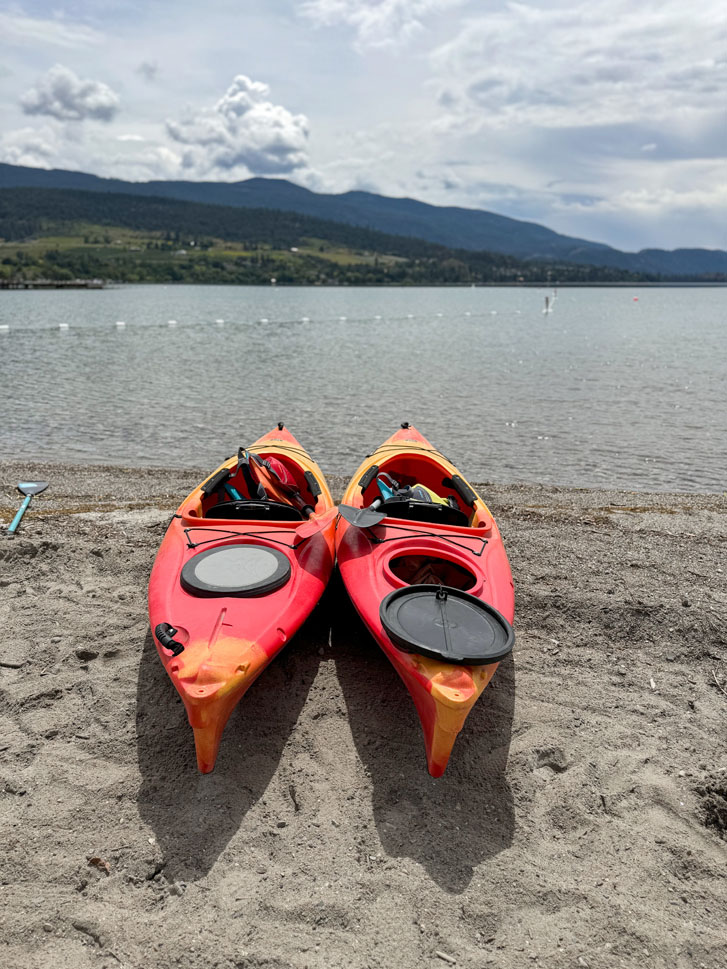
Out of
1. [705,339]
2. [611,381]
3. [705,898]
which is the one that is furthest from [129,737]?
[705,339]

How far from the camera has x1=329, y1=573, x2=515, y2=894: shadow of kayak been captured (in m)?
3.76

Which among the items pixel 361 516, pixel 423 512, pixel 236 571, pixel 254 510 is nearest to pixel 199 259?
pixel 254 510

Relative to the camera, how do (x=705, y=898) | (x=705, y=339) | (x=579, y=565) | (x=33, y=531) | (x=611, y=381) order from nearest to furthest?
(x=705, y=898) → (x=579, y=565) → (x=33, y=531) → (x=611, y=381) → (x=705, y=339)

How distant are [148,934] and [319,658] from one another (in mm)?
2574

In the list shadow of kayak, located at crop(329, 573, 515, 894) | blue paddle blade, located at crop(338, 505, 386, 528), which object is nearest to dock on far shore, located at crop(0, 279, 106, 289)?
blue paddle blade, located at crop(338, 505, 386, 528)

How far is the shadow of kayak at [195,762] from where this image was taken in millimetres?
3768

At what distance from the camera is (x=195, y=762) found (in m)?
4.32

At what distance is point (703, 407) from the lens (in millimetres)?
20562

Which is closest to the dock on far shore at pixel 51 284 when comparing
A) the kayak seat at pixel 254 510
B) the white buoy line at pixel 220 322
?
the white buoy line at pixel 220 322

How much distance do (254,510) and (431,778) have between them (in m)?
3.56

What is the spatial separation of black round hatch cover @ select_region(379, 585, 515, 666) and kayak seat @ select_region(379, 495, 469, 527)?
1.74 m

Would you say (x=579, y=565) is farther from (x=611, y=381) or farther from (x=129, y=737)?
(x=611, y=381)

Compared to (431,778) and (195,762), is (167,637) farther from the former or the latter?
(431,778)

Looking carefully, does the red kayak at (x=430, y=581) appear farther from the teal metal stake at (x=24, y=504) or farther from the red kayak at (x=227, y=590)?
the teal metal stake at (x=24, y=504)
